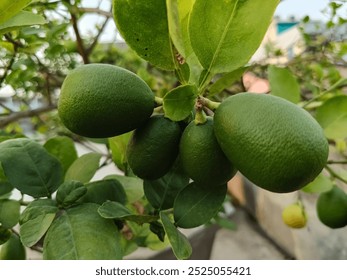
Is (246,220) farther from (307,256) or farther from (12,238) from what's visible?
(12,238)

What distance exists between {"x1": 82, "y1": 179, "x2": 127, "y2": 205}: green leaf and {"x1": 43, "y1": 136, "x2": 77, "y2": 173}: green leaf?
0.10 metres

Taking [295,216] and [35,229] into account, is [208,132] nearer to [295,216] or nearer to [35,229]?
[35,229]

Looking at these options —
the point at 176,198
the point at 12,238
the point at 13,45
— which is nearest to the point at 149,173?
the point at 176,198

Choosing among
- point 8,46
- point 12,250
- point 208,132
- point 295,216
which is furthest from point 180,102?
point 295,216

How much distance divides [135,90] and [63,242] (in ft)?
0.63

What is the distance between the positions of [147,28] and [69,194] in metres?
0.24

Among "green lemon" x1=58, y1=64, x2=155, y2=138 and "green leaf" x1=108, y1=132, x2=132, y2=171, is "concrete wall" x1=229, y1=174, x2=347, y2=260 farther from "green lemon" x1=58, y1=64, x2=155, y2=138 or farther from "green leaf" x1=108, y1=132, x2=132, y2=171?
"green lemon" x1=58, y1=64, x2=155, y2=138

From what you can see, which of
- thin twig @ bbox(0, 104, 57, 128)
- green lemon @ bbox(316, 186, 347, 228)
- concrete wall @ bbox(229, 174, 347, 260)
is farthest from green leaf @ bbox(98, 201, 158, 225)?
concrete wall @ bbox(229, 174, 347, 260)

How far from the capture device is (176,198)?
0.58 meters

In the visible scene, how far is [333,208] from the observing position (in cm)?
85

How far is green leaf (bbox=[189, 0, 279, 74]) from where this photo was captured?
1.46ft

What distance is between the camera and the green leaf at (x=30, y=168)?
57cm

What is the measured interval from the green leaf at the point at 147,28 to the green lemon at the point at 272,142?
100mm

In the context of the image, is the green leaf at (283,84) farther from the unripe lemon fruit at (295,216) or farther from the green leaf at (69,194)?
the unripe lemon fruit at (295,216)
